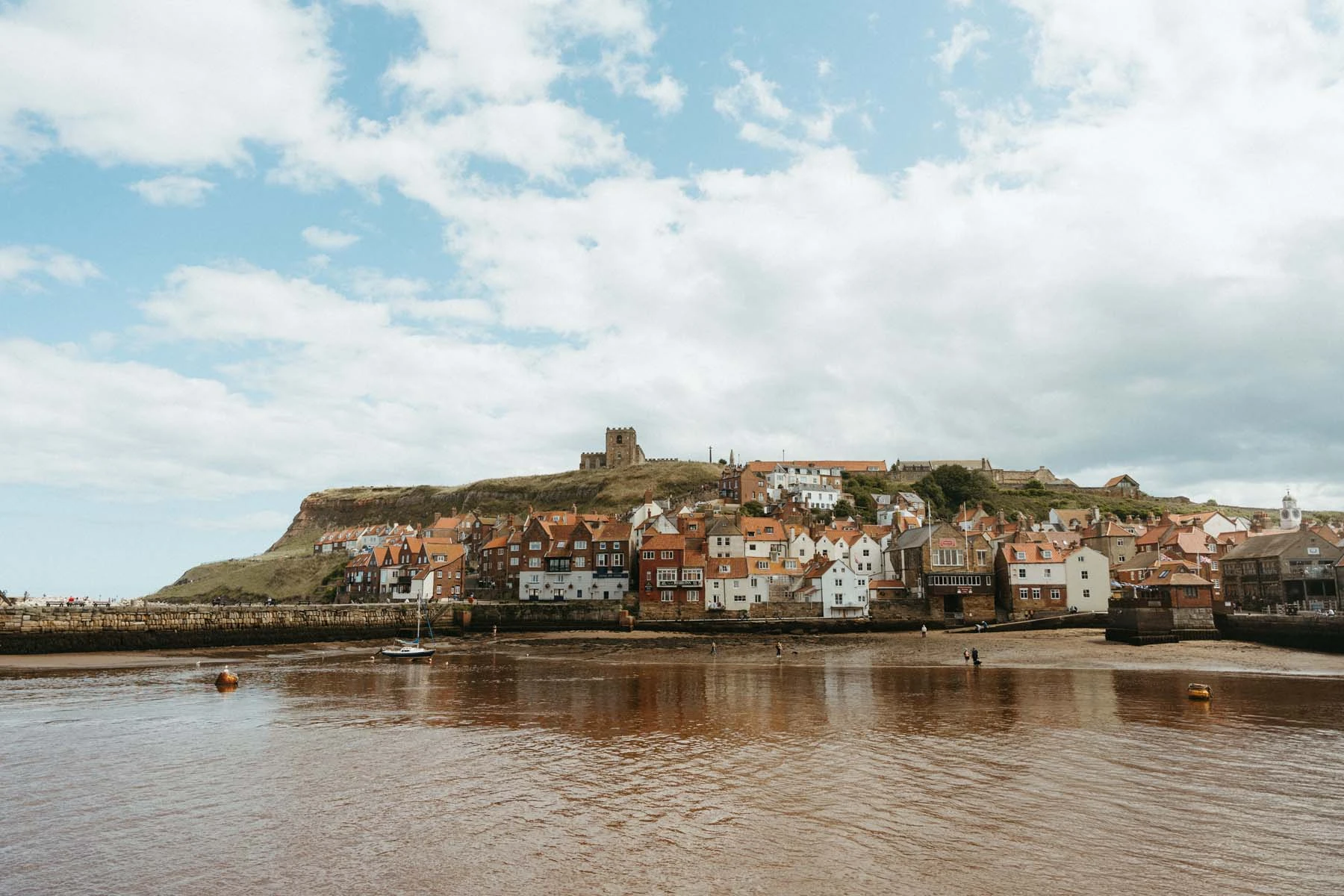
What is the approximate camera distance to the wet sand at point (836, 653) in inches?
2025

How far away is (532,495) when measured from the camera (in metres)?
181

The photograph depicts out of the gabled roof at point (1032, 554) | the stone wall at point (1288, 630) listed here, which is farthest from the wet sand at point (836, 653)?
the gabled roof at point (1032, 554)

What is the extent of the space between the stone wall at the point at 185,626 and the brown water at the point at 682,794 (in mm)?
35827

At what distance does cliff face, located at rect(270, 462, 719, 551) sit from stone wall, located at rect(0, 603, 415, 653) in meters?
74.9

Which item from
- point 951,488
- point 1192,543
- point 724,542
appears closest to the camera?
point 724,542

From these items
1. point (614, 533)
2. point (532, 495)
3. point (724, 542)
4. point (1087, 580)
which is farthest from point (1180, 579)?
point (532, 495)

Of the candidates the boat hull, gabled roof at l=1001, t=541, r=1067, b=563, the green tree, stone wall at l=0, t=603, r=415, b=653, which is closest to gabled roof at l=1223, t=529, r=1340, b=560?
gabled roof at l=1001, t=541, r=1067, b=563

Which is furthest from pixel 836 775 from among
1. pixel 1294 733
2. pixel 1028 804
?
pixel 1294 733

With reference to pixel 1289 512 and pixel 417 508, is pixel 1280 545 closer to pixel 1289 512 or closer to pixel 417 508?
pixel 1289 512

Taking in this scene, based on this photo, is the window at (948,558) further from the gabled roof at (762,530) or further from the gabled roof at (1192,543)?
the gabled roof at (1192,543)

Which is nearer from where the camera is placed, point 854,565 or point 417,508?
point 854,565

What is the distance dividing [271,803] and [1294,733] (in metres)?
32.8

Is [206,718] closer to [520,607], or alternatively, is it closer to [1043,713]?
[1043,713]

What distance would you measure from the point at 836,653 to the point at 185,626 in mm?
60295
